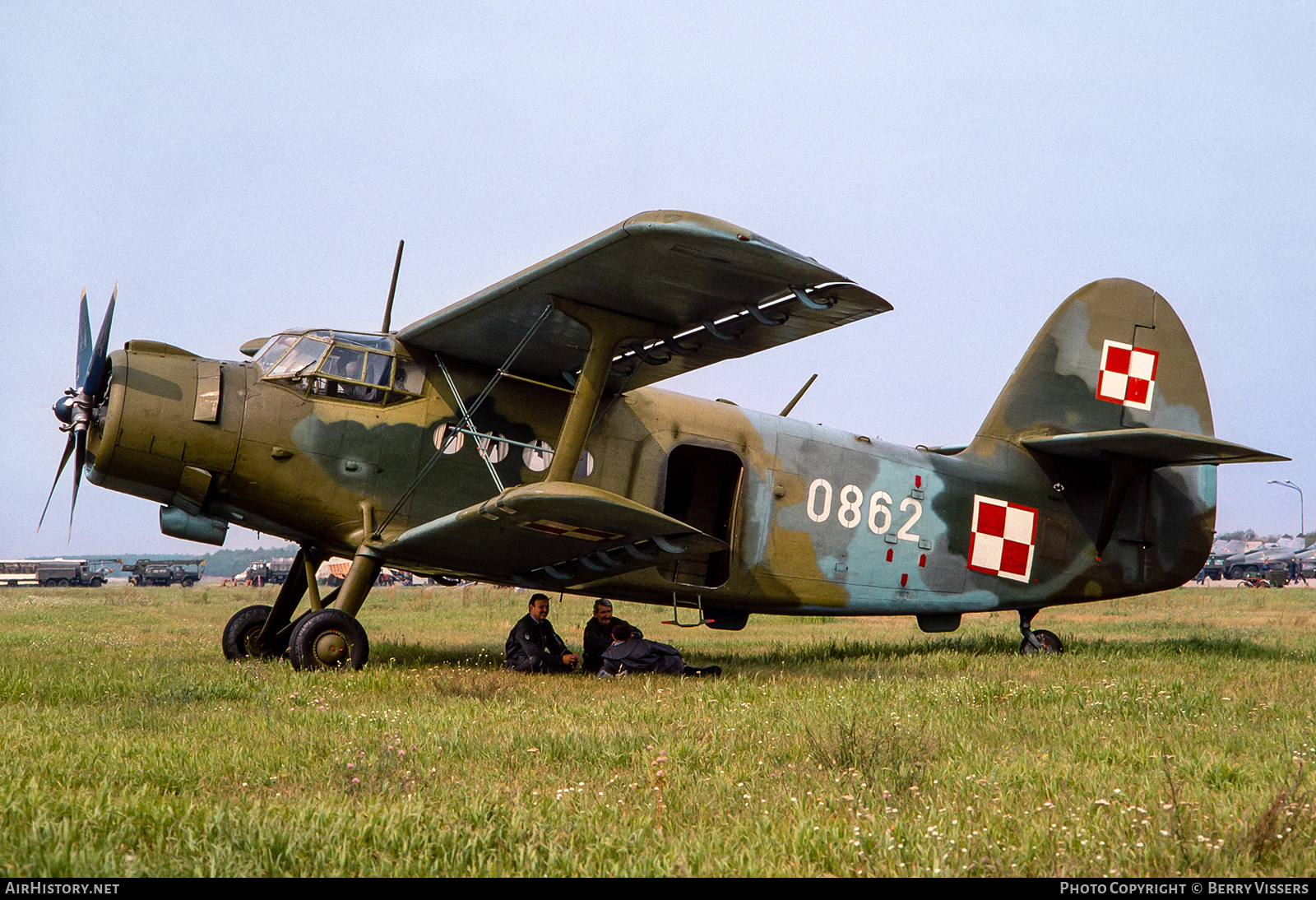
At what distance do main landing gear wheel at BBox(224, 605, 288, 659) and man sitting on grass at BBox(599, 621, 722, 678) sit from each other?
3638mm

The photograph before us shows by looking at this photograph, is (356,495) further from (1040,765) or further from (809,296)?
(1040,765)

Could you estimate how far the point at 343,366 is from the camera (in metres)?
9.13

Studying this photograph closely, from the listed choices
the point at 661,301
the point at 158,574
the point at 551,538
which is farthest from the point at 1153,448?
the point at 158,574

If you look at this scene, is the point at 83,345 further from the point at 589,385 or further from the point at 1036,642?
the point at 1036,642

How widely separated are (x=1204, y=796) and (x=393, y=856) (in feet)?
10.7

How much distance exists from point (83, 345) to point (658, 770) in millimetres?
7754

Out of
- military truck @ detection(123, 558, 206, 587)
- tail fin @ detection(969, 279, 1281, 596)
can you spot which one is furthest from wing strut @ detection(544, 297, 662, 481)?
military truck @ detection(123, 558, 206, 587)

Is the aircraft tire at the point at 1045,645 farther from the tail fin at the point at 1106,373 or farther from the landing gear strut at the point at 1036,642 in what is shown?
the tail fin at the point at 1106,373

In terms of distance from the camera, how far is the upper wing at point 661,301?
714cm

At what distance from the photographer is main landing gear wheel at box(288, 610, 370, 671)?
8.42m

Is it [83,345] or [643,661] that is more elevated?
[83,345]

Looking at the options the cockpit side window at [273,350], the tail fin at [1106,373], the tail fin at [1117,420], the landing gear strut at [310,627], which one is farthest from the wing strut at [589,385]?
the tail fin at [1106,373]

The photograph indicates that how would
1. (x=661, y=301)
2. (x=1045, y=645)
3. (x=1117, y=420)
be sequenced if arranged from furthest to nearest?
(x=1117, y=420) → (x=1045, y=645) → (x=661, y=301)
